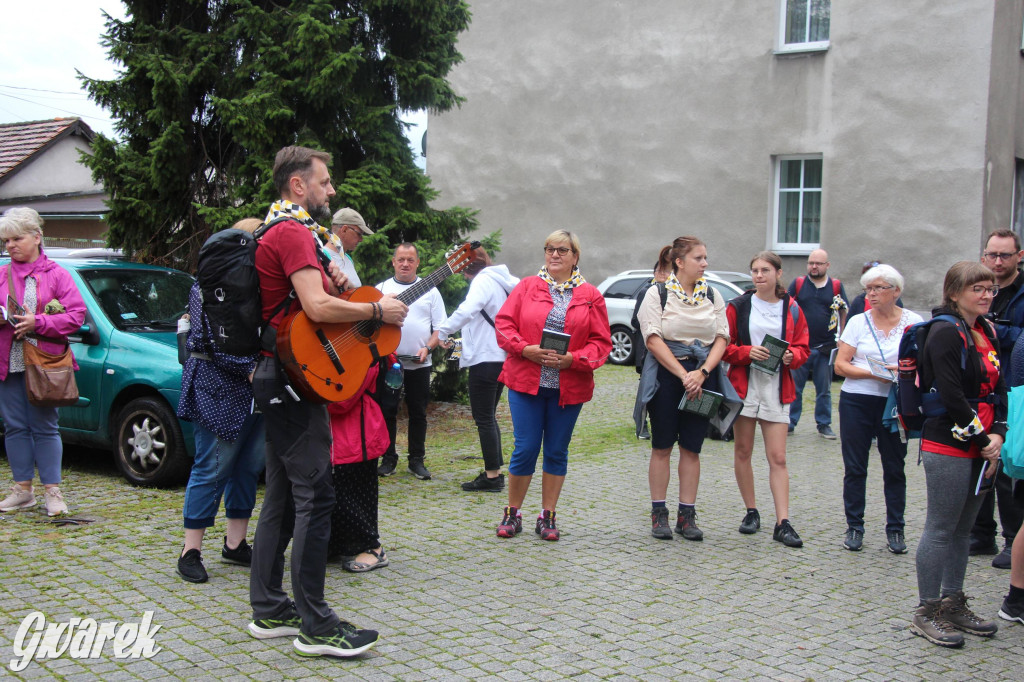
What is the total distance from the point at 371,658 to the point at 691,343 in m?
3.20

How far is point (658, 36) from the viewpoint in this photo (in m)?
20.4

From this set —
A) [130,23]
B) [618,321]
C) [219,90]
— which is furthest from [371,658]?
[618,321]

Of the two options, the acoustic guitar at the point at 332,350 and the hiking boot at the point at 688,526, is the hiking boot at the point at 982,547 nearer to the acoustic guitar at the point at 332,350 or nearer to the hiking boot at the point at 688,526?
the hiking boot at the point at 688,526

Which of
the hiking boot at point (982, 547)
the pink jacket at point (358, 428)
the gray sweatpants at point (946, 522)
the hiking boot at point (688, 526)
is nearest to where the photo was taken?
the gray sweatpants at point (946, 522)

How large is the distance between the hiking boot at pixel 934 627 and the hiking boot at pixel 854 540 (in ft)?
4.79

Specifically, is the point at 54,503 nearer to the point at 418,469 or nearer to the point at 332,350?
the point at 418,469

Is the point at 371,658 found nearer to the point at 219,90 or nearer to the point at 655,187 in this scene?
the point at 219,90

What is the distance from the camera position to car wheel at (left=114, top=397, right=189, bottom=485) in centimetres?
734

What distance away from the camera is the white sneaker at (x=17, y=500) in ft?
21.9

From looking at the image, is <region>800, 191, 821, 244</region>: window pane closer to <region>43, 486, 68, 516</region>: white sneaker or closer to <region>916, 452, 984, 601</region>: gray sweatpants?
<region>916, 452, 984, 601</region>: gray sweatpants

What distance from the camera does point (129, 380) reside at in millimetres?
7559

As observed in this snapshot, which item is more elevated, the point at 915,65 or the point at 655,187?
the point at 915,65

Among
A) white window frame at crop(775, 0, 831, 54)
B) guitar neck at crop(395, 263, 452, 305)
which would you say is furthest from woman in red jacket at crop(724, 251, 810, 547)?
white window frame at crop(775, 0, 831, 54)

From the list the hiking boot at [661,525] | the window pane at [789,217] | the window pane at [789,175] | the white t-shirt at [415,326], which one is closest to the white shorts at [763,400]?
the hiking boot at [661,525]
